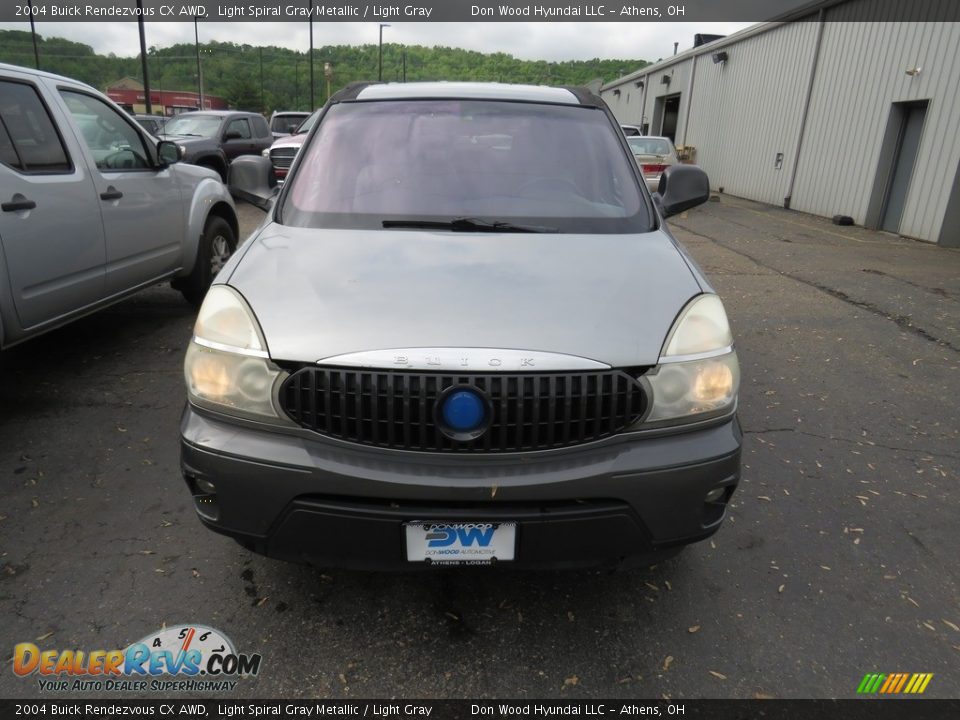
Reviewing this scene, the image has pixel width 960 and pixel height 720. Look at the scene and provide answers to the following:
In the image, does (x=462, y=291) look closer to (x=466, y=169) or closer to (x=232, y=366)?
(x=232, y=366)

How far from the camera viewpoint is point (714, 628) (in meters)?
2.32

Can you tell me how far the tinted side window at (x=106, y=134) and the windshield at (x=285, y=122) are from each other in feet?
51.8

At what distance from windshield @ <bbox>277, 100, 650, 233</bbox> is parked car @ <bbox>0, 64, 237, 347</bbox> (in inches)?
71.5

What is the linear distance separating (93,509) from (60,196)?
6.63 ft

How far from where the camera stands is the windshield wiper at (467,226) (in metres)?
2.67

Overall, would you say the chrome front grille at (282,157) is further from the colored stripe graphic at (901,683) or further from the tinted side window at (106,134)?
the colored stripe graphic at (901,683)

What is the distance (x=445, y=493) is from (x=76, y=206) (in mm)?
3488

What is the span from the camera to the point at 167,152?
514 cm

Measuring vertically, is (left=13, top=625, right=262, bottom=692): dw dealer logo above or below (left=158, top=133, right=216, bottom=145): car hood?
below

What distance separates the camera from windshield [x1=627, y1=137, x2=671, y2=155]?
14938 millimetres

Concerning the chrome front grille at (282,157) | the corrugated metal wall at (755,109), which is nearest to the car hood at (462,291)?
the chrome front grille at (282,157)

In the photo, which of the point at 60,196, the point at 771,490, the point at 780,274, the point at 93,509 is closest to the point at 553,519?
the point at 771,490
